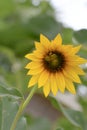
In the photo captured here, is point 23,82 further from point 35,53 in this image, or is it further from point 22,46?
point 35,53

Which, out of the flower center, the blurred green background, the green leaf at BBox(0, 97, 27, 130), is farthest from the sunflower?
the blurred green background

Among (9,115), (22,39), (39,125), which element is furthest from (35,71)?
(22,39)

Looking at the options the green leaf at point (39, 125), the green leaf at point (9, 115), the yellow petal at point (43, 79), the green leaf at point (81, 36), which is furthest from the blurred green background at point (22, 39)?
the yellow petal at point (43, 79)

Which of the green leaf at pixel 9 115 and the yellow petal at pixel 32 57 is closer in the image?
the yellow petal at pixel 32 57

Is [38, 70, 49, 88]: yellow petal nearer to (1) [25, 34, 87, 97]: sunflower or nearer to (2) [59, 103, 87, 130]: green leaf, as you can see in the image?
(1) [25, 34, 87, 97]: sunflower

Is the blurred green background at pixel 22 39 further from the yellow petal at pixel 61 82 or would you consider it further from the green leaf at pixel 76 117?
the yellow petal at pixel 61 82

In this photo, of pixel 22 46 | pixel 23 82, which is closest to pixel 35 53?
pixel 23 82

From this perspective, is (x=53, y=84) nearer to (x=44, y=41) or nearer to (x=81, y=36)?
(x=44, y=41)
